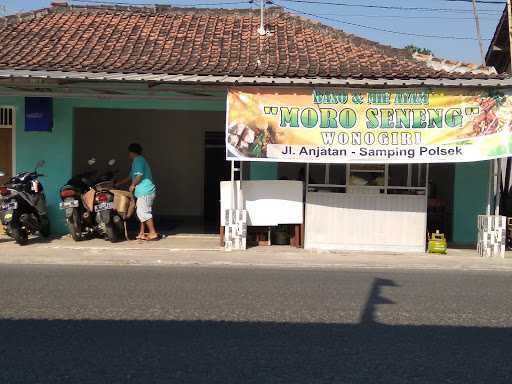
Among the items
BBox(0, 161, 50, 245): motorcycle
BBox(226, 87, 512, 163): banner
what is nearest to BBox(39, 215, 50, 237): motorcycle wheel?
BBox(0, 161, 50, 245): motorcycle

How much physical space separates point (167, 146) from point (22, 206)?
584 centimetres

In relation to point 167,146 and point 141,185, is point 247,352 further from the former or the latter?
point 167,146

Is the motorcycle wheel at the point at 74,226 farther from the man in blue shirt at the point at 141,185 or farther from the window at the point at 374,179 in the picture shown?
the window at the point at 374,179

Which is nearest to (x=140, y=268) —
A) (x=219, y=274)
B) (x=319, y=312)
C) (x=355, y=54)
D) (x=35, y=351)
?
(x=219, y=274)

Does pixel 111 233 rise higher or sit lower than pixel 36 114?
lower

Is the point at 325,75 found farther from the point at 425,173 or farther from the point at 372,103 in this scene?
the point at 425,173

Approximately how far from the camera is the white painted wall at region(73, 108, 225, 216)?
16.3 metres

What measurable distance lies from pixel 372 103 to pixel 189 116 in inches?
260

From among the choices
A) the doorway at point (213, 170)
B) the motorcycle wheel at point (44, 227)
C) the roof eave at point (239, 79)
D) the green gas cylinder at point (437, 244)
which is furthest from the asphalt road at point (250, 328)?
the doorway at point (213, 170)

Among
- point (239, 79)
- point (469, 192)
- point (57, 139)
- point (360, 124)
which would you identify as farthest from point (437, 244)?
point (57, 139)

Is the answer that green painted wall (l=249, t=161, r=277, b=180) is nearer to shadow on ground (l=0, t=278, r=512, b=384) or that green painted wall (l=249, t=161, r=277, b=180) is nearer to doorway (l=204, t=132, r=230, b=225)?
doorway (l=204, t=132, r=230, b=225)

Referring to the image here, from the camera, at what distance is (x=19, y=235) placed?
1133 centimetres

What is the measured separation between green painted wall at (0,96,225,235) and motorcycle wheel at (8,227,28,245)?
1.39 m

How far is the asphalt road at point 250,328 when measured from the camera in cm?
482
